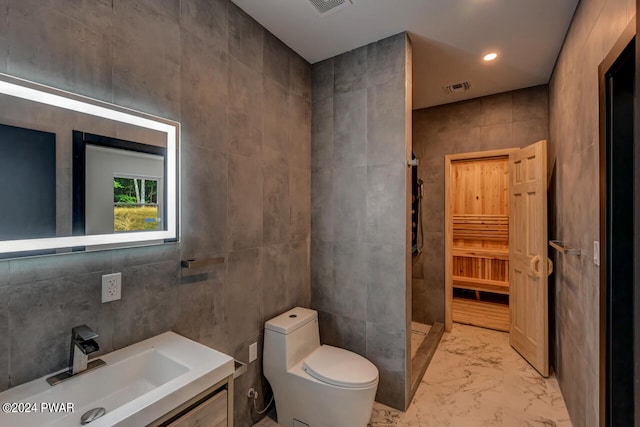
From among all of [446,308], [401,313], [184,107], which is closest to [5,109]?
[184,107]

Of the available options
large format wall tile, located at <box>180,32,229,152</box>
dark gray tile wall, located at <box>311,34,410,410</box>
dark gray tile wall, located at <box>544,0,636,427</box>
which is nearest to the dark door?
dark gray tile wall, located at <box>544,0,636,427</box>

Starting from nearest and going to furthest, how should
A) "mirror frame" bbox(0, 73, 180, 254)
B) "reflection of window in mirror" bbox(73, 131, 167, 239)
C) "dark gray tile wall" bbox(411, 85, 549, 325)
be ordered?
1. "mirror frame" bbox(0, 73, 180, 254)
2. "reflection of window in mirror" bbox(73, 131, 167, 239)
3. "dark gray tile wall" bbox(411, 85, 549, 325)

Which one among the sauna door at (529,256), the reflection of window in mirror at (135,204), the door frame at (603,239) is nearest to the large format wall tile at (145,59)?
the reflection of window in mirror at (135,204)

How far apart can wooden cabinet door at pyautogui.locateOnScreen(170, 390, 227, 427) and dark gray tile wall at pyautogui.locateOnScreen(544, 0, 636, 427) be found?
1.78 meters

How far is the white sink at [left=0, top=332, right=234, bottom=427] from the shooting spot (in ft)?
2.89

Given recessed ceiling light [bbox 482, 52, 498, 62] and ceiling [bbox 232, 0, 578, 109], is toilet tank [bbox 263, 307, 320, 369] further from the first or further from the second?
recessed ceiling light [bbox 482, 52, 498, 62]

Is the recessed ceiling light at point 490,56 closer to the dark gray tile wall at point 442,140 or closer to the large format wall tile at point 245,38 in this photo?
the dark gray tile wall at point 442,140

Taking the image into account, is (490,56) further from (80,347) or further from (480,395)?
(80,347)

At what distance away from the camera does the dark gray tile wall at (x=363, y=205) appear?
6.89 ft

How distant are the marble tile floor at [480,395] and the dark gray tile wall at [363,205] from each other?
20 centimetres

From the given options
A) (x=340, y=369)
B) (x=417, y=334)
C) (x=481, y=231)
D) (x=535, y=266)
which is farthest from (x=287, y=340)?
(x=481, y=231)

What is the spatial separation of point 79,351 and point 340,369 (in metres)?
1.33

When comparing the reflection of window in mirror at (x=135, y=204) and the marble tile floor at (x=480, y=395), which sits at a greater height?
the reflection of window in mirror at (x=135, y=204)

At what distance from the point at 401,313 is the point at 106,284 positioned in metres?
1.77
